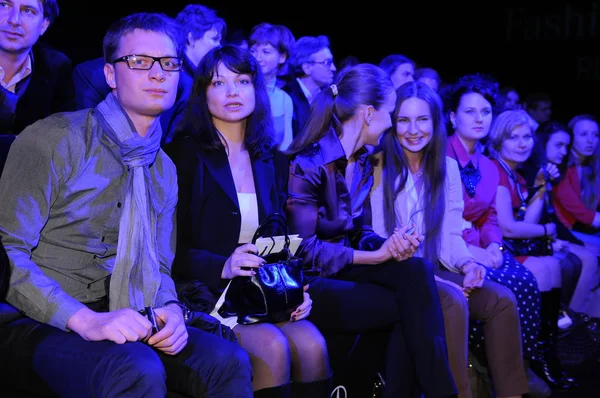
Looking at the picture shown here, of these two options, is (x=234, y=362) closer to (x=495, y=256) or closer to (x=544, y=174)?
(x=495, y=256)

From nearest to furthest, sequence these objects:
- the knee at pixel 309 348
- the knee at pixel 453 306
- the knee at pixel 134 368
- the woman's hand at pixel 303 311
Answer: the knee at pixel 134 368 → the knee at pixel 309 348 → the woman's hand at pixel 303 311 → the knee at pixel 453 306

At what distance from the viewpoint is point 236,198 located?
2795 millimetres

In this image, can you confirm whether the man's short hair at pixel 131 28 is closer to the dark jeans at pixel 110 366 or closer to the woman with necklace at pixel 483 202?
the dark jeans at pixel 110 366

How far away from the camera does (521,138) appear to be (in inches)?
175

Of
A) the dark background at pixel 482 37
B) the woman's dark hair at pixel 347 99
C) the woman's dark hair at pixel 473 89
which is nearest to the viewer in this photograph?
the woman's dark hair at pixel 347 99

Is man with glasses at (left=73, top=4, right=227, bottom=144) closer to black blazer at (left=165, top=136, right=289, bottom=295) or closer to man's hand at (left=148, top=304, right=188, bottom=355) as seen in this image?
black blazer at (left=165, top=136, right=289, bottom=295)

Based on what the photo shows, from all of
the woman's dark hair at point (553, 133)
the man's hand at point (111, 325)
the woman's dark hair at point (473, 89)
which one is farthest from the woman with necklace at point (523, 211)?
the man's hand at point (111, 325)

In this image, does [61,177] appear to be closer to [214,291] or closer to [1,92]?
[1,92]

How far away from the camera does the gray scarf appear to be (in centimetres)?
224

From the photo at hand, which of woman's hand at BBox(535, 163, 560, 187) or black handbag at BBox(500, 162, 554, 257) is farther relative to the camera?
woman's hand at BBox(535, 163, 560, 187)

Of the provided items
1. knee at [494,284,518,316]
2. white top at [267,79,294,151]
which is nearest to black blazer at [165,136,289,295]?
knee at [494,284,518,316]

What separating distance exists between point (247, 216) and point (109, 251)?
686 millimetres

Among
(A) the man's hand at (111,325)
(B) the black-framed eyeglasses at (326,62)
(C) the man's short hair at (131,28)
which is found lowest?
(A) the man's hand at (111,325)

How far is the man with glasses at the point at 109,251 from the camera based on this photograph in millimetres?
1945
